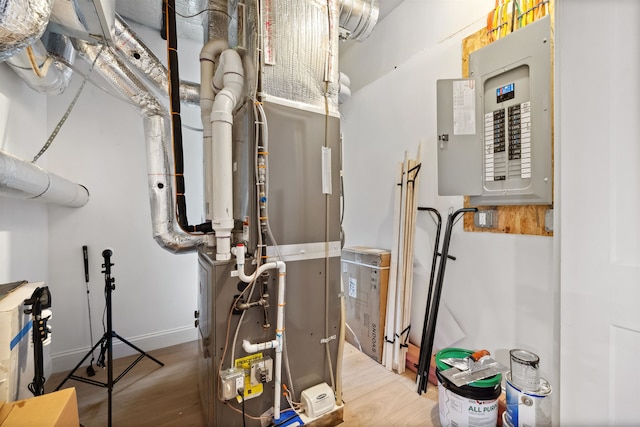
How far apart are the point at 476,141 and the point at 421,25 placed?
4.70 ft

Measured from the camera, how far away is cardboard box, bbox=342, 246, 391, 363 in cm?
255

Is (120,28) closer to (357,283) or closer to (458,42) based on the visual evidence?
(458,42)

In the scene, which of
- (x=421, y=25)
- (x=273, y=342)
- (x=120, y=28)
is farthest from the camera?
(x=421, y=25)

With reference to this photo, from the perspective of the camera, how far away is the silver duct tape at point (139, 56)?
176 cm

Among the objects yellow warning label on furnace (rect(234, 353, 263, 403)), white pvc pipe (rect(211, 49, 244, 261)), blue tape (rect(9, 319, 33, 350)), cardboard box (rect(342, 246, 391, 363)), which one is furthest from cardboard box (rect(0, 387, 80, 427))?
cardboard box (rect(342, 246, 391, 363))

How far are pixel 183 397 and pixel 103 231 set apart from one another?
1.68 metres

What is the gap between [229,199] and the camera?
156 cm

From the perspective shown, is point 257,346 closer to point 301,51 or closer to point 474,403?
point 474,403

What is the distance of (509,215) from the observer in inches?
73.8

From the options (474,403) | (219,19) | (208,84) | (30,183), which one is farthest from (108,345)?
(219,19)

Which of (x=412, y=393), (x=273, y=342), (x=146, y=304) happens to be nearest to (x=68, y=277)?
(x=146, y=304)

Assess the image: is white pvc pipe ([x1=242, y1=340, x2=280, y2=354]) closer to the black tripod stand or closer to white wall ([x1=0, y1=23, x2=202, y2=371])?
the black tripod stand

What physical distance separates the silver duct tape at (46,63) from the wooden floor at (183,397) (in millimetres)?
2274

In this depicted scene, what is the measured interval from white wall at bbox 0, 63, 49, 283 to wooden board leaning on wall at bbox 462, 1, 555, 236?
10.5 feet
